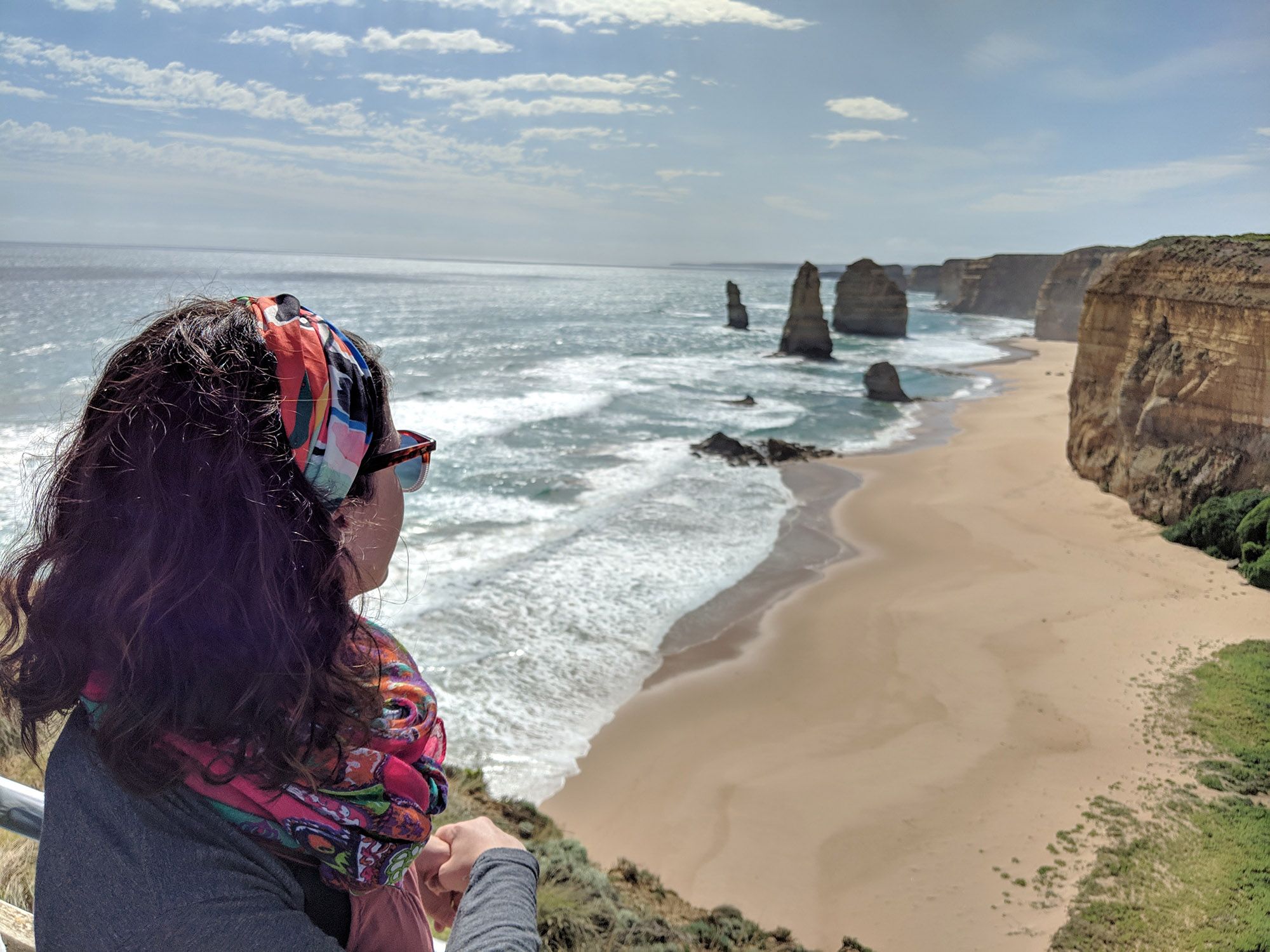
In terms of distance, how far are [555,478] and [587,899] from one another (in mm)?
15751

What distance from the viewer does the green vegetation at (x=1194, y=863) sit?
5.71 m

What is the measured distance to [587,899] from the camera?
538 cm

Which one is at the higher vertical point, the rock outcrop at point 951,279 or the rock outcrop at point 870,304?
the rock outcrop at point 951,279

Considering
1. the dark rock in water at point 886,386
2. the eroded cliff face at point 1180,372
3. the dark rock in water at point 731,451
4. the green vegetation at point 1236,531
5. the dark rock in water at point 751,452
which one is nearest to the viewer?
the green vegetation at point 1236,531

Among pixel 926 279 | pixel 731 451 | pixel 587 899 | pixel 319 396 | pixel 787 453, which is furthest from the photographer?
pixel 926 279

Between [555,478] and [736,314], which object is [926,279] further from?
[555,478]

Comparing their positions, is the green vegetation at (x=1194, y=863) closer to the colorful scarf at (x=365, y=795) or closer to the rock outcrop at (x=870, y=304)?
the colorful scarf at (x=365, y=795)

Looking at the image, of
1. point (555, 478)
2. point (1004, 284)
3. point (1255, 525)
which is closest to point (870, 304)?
point (1004, 284)

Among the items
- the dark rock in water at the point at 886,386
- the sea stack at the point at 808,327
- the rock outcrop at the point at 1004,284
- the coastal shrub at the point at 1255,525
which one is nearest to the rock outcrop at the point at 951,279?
the rock outcrop at the point at 1004,284

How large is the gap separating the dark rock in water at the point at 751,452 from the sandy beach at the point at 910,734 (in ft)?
23.2

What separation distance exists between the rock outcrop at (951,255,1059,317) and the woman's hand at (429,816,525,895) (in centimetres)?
8871

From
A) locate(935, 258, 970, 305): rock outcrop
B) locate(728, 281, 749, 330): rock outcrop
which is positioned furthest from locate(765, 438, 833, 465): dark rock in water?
locate(935, 258, 970, 305): rock outcrop

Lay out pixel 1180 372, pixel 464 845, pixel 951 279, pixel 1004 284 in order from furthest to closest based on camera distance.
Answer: pixel 951 279 → pixel 1004 284 → pixel 1180 372 → pixel 464 845

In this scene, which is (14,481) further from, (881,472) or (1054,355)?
(1054,355)
